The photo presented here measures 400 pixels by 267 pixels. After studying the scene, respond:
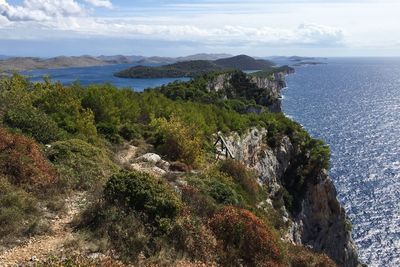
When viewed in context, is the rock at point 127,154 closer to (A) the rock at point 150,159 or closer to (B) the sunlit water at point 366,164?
(A) the rock at point 150,159

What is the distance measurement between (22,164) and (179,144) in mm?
14529

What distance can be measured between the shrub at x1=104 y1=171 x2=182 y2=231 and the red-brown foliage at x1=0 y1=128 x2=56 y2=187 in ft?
11.4

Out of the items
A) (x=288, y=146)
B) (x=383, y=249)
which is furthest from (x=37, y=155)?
(x=383, y=249)

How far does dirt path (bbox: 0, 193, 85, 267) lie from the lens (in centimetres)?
1282

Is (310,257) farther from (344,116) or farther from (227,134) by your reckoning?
(344,116)

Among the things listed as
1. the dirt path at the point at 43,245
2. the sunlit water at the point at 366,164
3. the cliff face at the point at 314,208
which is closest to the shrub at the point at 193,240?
the dirt path at the point at 43,245

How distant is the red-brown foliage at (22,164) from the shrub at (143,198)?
11.4 ft

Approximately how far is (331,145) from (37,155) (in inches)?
3866

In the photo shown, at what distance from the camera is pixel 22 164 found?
1809 centimetres

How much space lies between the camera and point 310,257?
2027cm

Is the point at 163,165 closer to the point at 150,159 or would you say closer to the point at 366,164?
the point at 150,159

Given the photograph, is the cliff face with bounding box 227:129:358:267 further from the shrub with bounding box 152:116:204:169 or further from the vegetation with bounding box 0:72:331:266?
the vegetation with bounding box 0:72:331:266

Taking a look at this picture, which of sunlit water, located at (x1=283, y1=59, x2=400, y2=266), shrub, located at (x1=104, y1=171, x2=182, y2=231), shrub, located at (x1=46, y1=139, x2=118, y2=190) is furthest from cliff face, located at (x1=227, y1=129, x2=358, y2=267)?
shrub, located at (x1=104, y1=171, x2=182, y2=231)

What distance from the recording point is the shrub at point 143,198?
52.9 feet
